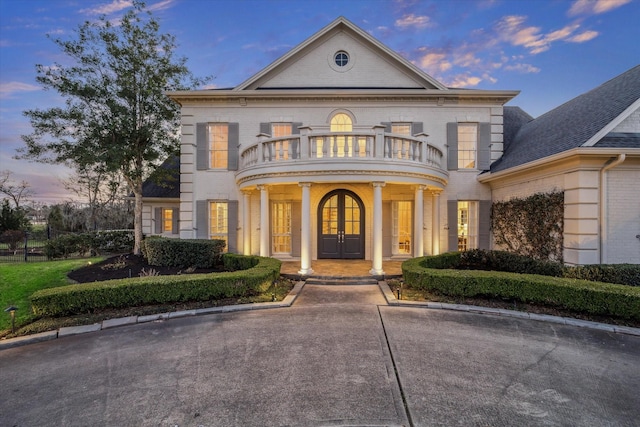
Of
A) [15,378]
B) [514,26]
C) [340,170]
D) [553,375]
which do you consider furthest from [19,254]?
[514,26]

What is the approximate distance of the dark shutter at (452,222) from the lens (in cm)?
1138

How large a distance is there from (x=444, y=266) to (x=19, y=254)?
2005 centimetres

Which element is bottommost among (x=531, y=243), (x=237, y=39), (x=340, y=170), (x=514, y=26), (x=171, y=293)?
(x=171, y=293)

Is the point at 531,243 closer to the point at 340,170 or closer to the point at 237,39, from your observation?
the point at 340,170

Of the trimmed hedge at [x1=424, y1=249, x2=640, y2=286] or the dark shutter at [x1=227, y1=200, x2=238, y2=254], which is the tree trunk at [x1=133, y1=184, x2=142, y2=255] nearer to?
the dark shutter at [x1=227, y1=200, x2=238, y2=254]

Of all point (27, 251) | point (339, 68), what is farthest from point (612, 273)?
point (27, 251)

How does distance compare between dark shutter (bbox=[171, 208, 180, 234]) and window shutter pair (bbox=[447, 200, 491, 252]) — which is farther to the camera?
dark shutter (bbox=[171, 208, 180, 234])

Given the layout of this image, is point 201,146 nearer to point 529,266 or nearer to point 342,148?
point 342,148

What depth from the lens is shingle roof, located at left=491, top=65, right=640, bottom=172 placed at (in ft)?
25.7

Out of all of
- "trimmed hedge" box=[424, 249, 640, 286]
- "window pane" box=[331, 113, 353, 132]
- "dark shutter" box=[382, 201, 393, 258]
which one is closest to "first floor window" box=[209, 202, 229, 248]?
"window pane" box=[331, 113, 353, 132]

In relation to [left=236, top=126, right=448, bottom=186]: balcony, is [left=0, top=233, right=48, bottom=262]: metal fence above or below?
below

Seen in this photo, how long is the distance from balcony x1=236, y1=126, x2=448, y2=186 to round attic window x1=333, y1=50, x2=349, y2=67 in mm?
4950

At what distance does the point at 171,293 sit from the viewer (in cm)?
644

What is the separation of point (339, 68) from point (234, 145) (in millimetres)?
5841
